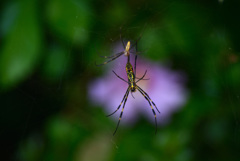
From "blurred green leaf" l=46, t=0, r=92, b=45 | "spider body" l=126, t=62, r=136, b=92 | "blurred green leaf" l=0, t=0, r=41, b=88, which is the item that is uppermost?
"blurred green leaf" l=46, t=0, r=92, b=45

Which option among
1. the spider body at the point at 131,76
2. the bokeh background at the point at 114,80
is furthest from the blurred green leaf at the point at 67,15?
the spider body at the point at 131,76

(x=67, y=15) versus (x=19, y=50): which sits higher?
(x=67, y=15)

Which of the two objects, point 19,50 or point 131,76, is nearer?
point 19,50

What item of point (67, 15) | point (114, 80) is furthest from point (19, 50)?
point (114, 80)

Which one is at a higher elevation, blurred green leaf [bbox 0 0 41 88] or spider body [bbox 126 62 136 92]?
spider body [bbox 126 62 136 92]

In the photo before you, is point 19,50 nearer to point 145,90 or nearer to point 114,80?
point 114,80

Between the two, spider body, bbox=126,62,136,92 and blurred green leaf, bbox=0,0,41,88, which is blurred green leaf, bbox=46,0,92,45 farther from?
spider body, bbox=126,62,136,92

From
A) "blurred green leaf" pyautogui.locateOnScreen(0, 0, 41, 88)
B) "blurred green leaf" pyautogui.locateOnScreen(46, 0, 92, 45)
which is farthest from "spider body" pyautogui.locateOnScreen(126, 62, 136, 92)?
"blurred green leaf" pyautogui.locateOnScreen(0, 0, 41, 88)
